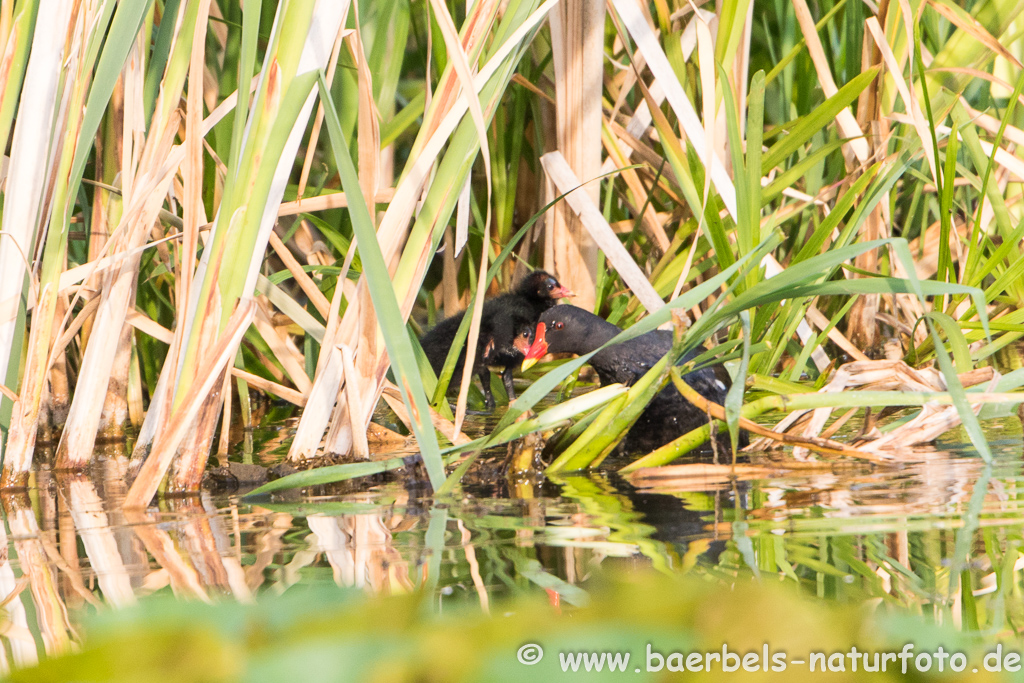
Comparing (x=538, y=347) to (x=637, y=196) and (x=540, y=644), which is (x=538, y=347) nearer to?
(x=637, y=196)

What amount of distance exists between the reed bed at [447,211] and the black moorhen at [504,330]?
0.12 metres

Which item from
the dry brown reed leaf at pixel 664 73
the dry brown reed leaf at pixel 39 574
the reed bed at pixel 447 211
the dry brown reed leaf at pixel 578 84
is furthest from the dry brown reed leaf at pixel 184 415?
the dry brown reed leaf at pixel 578 84

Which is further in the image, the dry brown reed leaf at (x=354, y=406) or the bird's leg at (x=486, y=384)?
the bird's leg at (x=486, y=384)

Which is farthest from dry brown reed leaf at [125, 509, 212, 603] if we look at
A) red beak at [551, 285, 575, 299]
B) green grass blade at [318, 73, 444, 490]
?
red beak at [551, 285, 575, 299]

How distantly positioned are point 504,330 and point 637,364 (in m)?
0.85

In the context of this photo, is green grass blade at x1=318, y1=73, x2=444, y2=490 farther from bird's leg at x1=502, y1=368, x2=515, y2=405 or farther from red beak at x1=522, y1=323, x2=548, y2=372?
bird's leg at x1=502, y1=368, x2=515, y2=405

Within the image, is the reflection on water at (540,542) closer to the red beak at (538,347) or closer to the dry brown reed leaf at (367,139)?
the dry brown reed leaf at (367,139)

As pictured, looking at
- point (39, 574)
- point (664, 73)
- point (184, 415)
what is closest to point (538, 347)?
point (664, 73)

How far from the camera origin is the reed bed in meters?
1.80

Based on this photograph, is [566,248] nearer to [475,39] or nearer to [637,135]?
[637,135]

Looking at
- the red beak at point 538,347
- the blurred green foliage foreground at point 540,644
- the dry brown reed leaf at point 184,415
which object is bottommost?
the blurred green foliage foreground at point 540,644

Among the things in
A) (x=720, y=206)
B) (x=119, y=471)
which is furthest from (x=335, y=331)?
(x=720, y=206)

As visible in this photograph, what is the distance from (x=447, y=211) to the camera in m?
2.01

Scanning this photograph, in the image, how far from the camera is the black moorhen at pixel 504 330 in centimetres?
312
